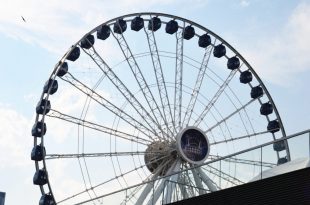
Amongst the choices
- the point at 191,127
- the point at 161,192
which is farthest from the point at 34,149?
the point at 161,192

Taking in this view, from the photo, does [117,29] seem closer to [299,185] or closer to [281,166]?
[281,166]

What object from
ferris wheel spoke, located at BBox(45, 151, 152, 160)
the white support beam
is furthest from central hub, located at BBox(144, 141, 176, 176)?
the white support beam

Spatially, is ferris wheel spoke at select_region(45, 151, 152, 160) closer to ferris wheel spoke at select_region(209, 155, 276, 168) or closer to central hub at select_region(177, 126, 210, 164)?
central hub at select_region(177, 126, 210, 164)

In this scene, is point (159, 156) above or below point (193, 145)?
below

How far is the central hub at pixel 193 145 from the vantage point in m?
33.7

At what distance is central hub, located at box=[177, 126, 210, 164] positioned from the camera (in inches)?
1325

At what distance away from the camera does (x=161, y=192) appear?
935 inches

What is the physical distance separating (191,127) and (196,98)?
A: 3583mm

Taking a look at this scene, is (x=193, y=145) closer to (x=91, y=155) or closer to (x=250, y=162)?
(x=91, y=155)

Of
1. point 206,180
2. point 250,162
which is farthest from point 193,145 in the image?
point 250,162

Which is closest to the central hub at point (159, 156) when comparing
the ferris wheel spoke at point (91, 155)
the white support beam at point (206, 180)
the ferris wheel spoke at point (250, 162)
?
the ferris wheel spoke at point (91, 155)

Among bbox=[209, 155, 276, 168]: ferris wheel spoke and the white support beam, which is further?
the white support beam

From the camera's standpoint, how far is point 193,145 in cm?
3441

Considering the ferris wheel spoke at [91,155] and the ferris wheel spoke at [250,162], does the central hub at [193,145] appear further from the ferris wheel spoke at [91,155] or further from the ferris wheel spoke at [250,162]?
the ferris wheel spoke at [250,162]
